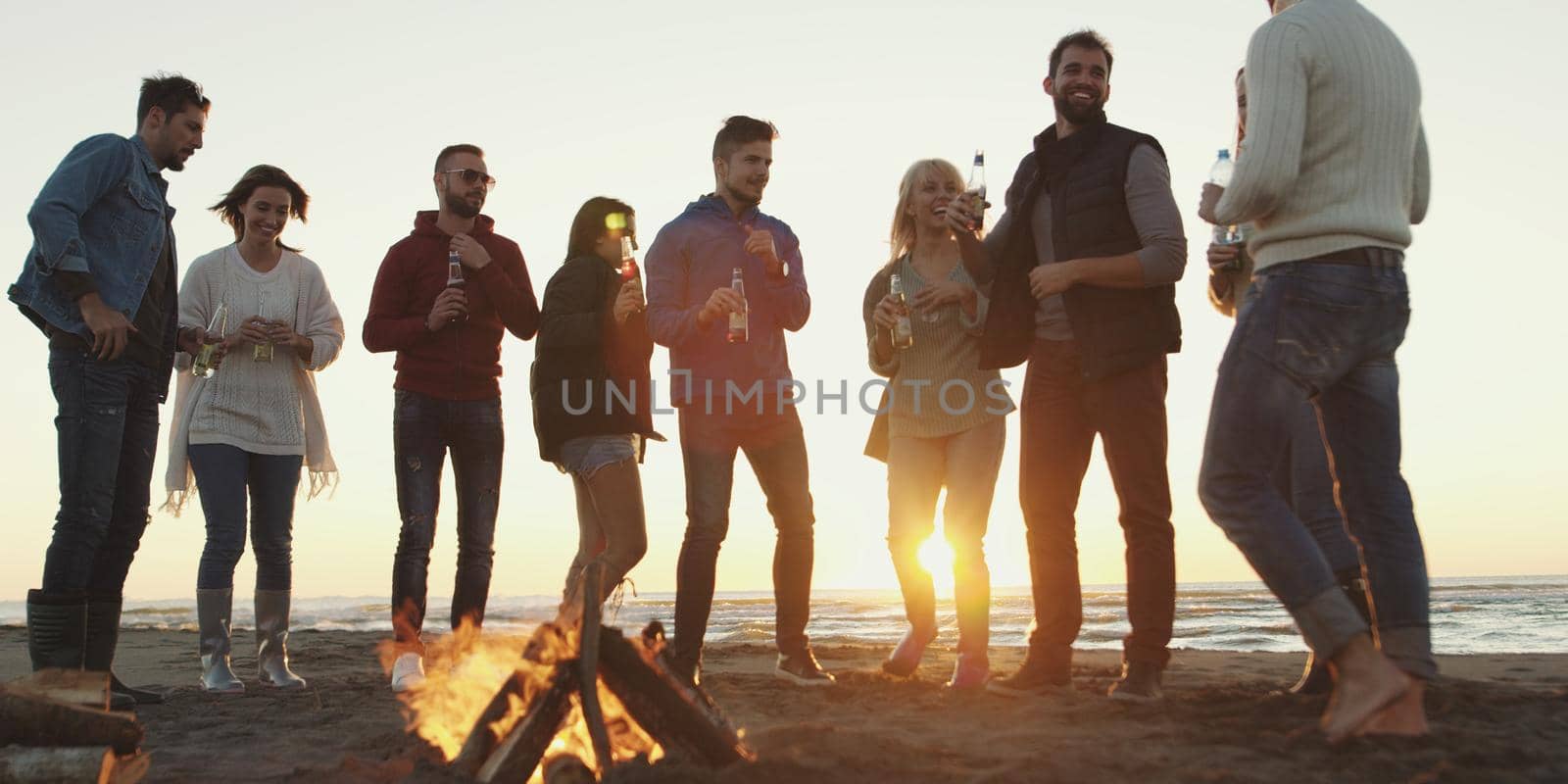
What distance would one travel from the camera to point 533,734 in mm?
2873

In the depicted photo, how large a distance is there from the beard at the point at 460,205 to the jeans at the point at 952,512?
2.25m

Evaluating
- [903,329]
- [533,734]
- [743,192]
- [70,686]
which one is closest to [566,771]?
[533,734]

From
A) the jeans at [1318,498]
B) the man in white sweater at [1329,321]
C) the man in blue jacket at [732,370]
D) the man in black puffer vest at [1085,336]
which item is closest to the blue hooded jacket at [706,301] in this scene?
the man in blue jacket at [732,370]

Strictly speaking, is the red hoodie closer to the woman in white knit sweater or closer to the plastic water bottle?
the woman in white knit sweater

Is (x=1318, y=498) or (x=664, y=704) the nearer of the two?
(x=664, y=704)

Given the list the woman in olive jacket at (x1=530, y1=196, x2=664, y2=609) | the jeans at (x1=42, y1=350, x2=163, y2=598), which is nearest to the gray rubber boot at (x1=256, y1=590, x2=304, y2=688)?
the jeans at (x1=42, y1=350, x2=163, y2=598)

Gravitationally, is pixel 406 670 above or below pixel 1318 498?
below

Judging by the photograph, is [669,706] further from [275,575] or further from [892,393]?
[275,575]

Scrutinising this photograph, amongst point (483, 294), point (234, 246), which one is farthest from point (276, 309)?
point (483, 294)

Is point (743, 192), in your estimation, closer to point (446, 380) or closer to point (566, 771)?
point (446, 380)

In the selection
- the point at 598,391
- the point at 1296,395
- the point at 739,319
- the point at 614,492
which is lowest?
the point at 614,492

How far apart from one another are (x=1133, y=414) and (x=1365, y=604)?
105 cm

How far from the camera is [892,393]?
17.8 ft

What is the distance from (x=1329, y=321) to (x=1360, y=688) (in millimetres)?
939
